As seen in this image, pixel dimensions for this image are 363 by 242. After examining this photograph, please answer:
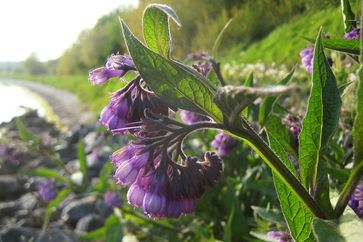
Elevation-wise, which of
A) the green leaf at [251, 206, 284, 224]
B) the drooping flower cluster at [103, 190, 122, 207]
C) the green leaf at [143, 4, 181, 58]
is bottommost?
the drooping flower cluster at [103, 190, 122, 207]

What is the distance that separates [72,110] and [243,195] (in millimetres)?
19559

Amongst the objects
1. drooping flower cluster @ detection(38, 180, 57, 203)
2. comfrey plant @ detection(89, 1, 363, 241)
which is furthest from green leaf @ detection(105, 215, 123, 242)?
comfrey plant @ detection(89, 1, 363, 241)

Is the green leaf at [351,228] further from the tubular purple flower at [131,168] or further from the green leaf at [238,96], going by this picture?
the tubular purple flower at [131,168]

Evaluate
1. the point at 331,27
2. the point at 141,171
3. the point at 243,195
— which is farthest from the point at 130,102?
the point at 243,195

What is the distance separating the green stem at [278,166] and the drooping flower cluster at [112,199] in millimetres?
2663

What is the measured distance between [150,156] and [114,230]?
2362 mm

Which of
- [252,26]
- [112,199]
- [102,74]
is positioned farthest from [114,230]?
[102,74]

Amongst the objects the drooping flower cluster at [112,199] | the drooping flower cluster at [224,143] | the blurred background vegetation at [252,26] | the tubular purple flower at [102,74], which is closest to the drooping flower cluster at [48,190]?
the blurred background vegetation at [252,26]

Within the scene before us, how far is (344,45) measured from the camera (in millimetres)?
1382

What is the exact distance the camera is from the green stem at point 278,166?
3.73ft

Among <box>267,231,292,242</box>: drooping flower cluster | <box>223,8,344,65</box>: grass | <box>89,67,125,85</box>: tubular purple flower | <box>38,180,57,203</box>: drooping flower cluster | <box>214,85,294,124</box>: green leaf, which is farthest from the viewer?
<box>38,180,57,203</box>: drooping flower cluster

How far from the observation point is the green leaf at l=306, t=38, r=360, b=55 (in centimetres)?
135

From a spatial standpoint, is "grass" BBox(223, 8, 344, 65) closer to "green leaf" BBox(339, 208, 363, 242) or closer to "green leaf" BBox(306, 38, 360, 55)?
"green leaf" BBox(306, 38, 360, 55)

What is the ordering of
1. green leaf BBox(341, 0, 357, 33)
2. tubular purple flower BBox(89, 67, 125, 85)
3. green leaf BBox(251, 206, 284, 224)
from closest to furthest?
1. tubular purple flower BBox(89, 67, 125, 85)
2. green leaf BBox(341, 0, 357, 33)
3. green leaf BBox(251, 206, 284, 224)
